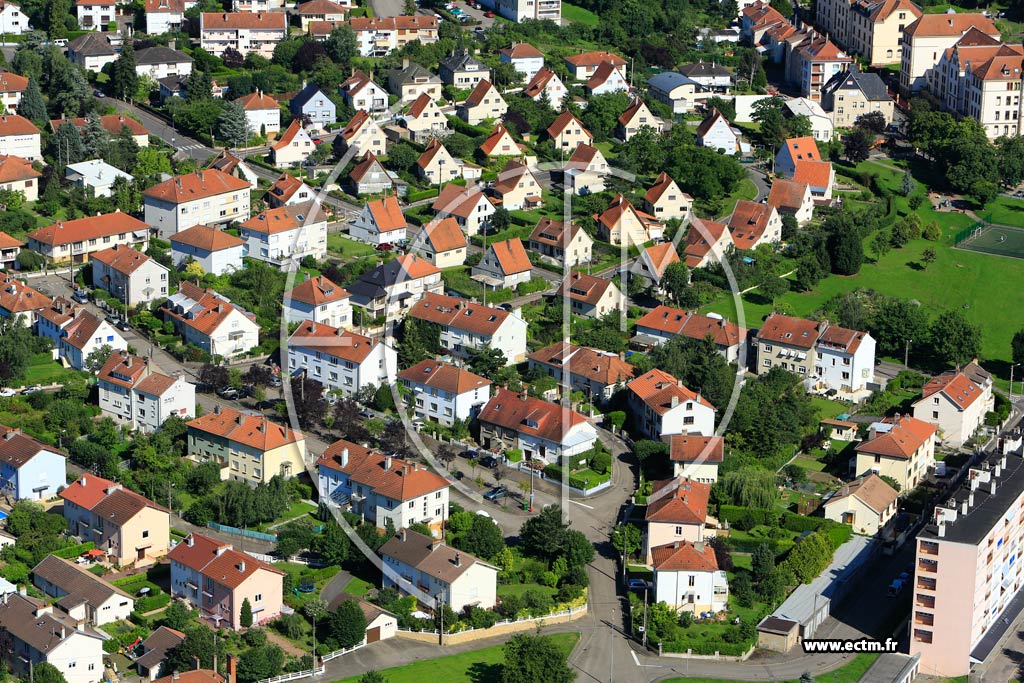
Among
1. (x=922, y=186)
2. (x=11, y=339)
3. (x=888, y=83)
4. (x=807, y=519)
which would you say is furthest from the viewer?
(x=888, y=83)

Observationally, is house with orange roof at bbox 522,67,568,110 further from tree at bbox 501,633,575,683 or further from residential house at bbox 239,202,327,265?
tree at bbox 501,633,575,683

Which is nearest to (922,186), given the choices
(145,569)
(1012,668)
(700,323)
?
(700,323)

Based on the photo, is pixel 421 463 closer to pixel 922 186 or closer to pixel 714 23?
pixel 922 186

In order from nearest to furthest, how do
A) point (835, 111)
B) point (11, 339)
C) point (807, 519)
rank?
point (807, 519), point (11, 339), point (835, 111)

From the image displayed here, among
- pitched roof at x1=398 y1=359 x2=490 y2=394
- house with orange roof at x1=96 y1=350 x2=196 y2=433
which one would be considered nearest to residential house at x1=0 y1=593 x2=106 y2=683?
house with orange roof at x1=96 y1=350 x2=196 y2=433

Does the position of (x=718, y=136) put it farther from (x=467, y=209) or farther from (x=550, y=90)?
(x=467, y=209)

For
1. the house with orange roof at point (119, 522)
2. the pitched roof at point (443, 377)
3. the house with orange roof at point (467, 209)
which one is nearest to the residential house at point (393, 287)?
the pitched roof at point (443, 377)
